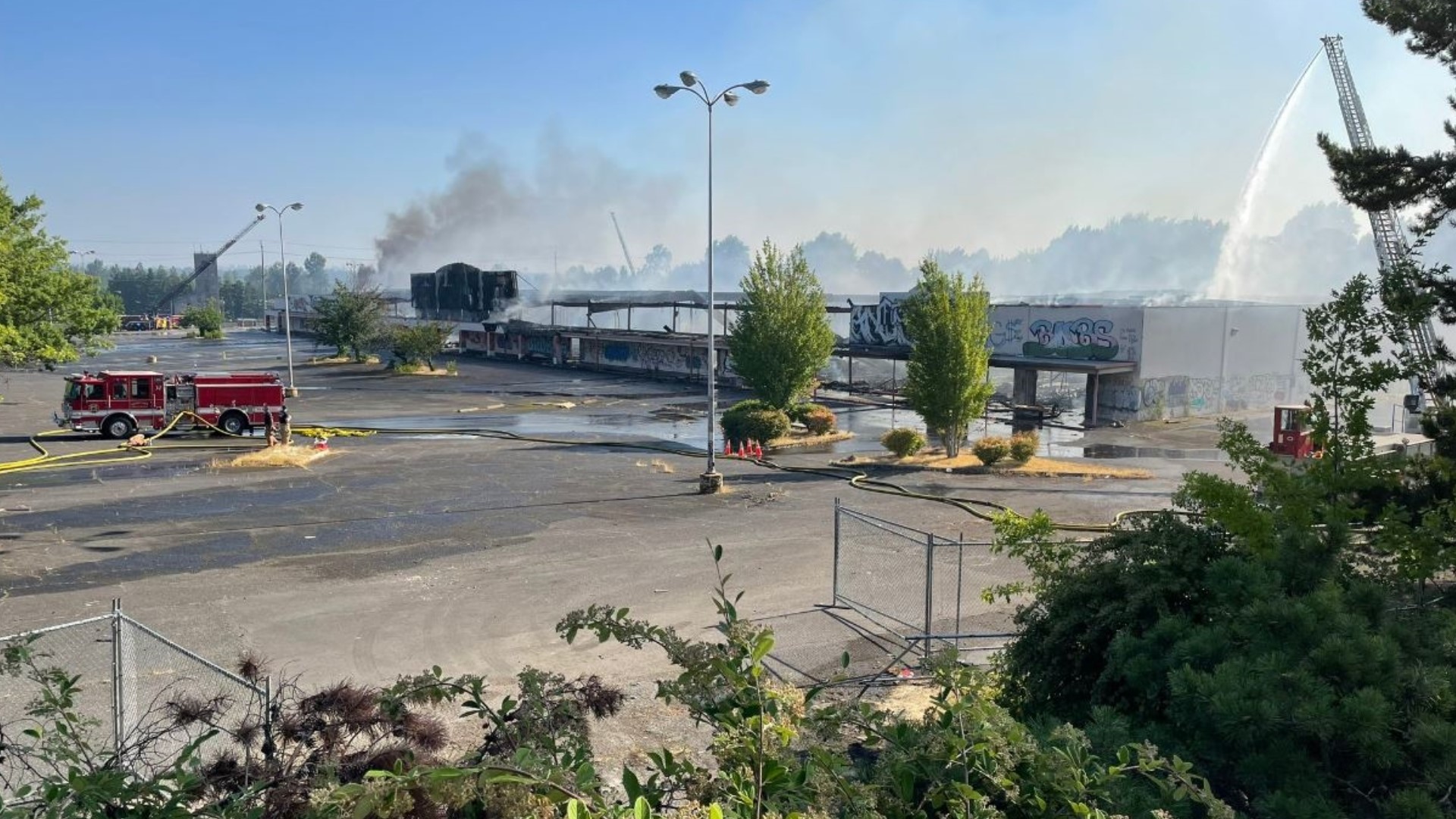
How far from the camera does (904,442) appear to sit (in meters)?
29.3

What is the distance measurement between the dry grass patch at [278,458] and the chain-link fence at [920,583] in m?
16.5

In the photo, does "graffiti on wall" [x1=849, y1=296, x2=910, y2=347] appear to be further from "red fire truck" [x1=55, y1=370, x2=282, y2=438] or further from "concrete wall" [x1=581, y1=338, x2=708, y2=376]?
"red fire truck" [x1=55, y1=370, x2=282, y2=438]

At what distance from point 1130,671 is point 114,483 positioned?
25.1 m

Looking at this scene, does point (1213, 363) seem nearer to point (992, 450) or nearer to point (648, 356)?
point (992, 450)

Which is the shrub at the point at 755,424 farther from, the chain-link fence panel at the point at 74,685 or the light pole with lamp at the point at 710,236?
the chain-link fence panel at the point at 74,685

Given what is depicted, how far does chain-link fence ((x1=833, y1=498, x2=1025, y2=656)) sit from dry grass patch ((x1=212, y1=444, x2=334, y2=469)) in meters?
16.5

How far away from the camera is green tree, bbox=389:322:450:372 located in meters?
63.9

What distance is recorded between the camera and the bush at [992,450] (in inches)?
1103

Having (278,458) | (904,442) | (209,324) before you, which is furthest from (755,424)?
(209,324)

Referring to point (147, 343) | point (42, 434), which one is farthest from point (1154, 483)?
point (147, 343)

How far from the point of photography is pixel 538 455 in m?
29.8

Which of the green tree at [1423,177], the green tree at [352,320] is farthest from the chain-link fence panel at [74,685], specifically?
the green tree at [352,320]

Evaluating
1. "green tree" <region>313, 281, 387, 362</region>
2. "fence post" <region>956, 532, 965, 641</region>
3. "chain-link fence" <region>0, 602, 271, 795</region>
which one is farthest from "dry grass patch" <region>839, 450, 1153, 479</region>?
"green tree" <region>313, 281, 387, 362</region>

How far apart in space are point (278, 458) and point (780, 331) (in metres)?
16.8
